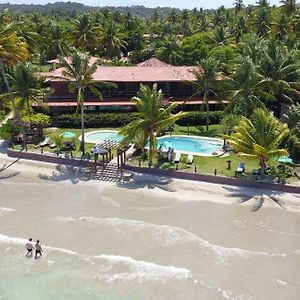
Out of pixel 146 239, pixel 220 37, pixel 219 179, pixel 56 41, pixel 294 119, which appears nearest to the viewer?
pixel 146 239

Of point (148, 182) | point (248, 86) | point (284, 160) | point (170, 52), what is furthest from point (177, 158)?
point (170, 52)

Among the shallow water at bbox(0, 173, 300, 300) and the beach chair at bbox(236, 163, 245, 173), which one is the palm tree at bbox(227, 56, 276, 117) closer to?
the beach chair at bbox(236, 163, 245, 173)

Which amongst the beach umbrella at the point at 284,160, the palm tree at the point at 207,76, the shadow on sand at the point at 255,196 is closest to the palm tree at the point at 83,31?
the palm tree at the point at 207,76

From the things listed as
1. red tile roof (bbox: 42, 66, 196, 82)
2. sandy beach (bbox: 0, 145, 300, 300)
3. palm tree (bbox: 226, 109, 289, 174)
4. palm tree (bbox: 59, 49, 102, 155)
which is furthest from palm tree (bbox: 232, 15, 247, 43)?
sandy beach (bbox: 0, 145, 300, 300)

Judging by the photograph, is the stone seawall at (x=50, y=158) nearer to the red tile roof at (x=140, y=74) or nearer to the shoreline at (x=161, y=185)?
the shoreline at (x=161, y=185)

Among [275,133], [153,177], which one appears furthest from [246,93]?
[153,177]

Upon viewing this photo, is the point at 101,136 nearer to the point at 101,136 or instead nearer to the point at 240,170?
the point at 101,136

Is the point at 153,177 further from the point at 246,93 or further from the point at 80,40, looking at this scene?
the point at 80,40
